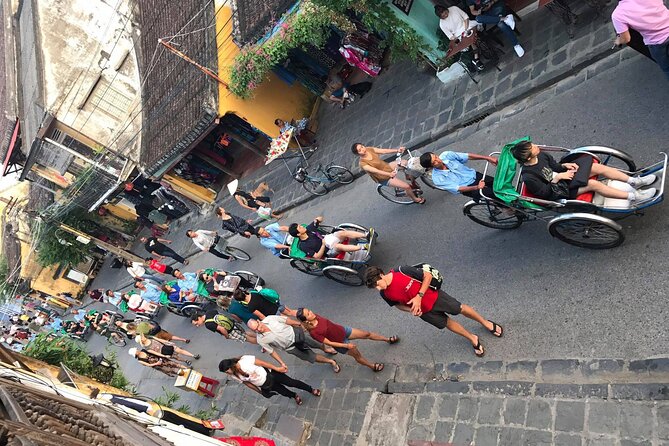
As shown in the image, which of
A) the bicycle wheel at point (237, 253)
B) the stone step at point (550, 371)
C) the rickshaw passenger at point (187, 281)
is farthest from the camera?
the bicycle wheel at point (237, 253)

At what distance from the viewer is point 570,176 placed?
5.90 m

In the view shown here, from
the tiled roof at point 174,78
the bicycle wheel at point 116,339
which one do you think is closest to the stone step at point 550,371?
the tiled roof at point 174,78

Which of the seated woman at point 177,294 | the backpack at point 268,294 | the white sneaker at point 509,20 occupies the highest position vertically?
the white sneaker at point 509,20

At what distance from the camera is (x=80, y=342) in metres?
21.5

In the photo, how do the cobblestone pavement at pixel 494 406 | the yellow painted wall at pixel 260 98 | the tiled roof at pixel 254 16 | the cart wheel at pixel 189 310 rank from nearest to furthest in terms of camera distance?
the cobblestone pavement at pixel 494 406, the tiled roof at pixel 254 16, the cart wheel at pixel 189 310, the yellow painted wall at pixel 260 98

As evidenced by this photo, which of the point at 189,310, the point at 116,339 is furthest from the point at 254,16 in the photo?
the point at 116,339

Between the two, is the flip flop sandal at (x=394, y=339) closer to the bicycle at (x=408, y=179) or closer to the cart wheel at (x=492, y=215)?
the cart wheel at (x=492, y=215)

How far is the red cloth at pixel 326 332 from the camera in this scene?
25.3 feet

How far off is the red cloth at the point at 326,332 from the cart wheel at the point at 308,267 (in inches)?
105

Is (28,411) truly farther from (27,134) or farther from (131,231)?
(131,231)

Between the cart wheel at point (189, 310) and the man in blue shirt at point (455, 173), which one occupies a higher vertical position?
the man in blue shirt at point (455, 173)

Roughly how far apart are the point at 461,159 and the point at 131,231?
2108cm

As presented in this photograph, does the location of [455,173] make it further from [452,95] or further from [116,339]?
[116,339]

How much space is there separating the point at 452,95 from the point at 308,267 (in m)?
4.67
